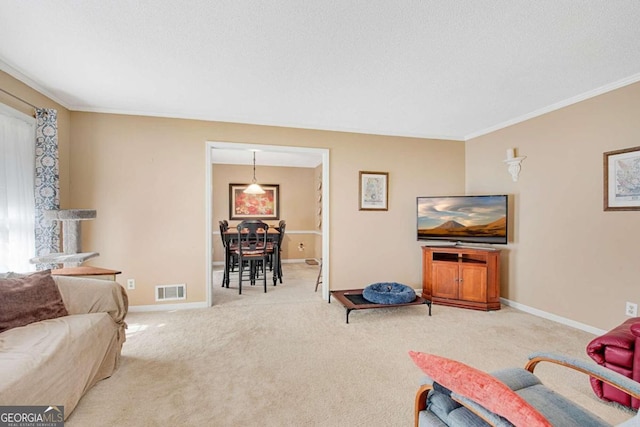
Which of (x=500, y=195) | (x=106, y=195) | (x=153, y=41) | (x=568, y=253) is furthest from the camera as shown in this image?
(x=500, y=195)

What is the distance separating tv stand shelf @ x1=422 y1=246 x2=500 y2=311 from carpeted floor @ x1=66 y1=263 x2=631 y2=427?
202 mm

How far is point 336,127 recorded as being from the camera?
4.27m

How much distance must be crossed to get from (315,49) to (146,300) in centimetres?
349

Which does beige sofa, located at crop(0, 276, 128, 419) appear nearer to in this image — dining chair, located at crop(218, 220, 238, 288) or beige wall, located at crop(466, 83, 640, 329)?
dining chair, located at crop(218, 220, 238, 288)

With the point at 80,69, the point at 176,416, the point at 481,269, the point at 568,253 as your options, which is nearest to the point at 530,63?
the point at 568,253

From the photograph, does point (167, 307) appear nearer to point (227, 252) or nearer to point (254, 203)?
point (227, 252)

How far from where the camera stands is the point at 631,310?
2.76 meters

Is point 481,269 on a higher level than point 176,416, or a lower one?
higher

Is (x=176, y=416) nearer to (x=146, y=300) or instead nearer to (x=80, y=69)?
(x=146, y=300)

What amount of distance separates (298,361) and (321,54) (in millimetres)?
2508

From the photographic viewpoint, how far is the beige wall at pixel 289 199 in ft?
23.8

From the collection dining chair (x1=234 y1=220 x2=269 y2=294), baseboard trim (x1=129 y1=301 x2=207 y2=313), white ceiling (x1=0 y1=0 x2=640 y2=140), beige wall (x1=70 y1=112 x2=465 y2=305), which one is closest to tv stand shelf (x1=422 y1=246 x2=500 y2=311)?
beige wall (x1=70 y1=112 x2=465 y2=305)

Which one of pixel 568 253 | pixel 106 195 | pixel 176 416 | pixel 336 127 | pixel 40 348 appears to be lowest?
pixel 176 416

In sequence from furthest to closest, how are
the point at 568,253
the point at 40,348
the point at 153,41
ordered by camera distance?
the point at 568,253 → the point at 153,41 → the point at 40,348
